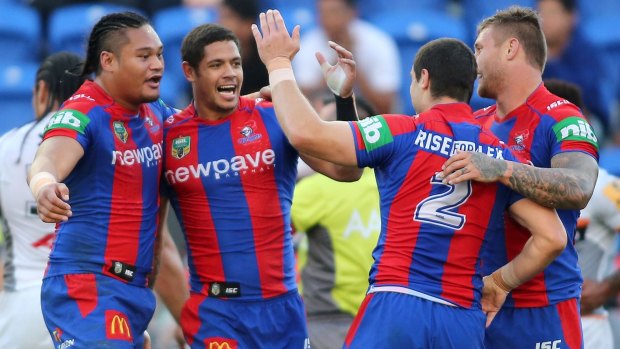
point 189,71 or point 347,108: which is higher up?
point 189,71

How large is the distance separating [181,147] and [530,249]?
6.88 ft

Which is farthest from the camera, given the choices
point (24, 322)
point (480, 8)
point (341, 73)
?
point (480, 8)

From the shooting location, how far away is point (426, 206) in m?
5.53

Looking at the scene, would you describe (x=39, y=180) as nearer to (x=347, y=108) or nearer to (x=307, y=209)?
(x=347, y=108)

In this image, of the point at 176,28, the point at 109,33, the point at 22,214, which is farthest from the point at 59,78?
the point at 176,28

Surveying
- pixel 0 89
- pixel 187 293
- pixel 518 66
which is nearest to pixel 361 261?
pixel 187 293

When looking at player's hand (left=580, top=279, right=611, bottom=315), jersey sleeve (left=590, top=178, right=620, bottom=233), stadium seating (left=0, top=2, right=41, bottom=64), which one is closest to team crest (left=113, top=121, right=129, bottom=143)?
jersey sleeve (left=590, top=178, right=620, bottom=233)

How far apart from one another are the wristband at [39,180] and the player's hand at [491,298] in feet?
7.49

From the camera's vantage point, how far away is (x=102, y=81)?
249 inches

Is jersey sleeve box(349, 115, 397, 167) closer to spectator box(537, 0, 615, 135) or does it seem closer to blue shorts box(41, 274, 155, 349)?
blue shorts box(41, 274, 155, 349)

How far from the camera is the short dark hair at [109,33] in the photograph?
629 centimetres

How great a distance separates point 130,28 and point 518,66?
86.6 inches

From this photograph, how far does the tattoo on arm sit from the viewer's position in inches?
218

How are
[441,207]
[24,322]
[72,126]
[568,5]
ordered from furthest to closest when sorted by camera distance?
[568,5] → [24,322] → [72,126] → [441,207]
